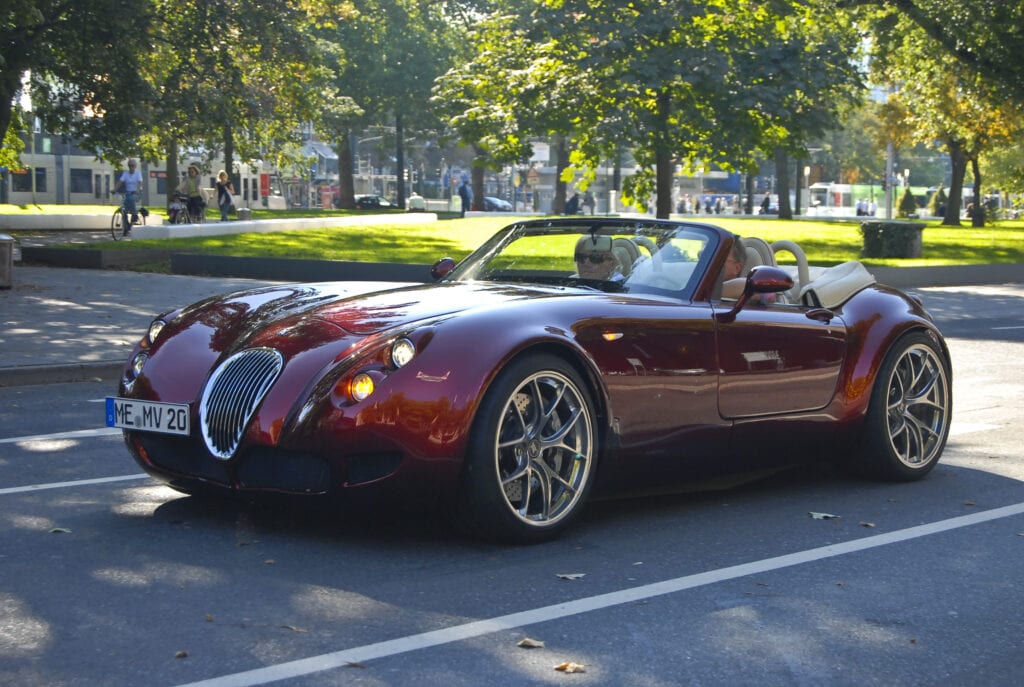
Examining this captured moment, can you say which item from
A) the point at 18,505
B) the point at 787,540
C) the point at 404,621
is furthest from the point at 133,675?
the point at 787,540

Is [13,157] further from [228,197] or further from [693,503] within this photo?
[693,503]

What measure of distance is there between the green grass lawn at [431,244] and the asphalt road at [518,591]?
20.8 metres

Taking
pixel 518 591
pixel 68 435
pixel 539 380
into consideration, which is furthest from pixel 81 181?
pixel 518 591

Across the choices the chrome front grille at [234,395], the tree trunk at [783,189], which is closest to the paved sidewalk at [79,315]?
the chrome front grille at [234,395]

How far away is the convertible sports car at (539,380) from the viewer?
520cm

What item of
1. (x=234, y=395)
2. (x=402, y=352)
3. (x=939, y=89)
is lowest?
(x=234, y=395)

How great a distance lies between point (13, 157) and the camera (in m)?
40.2

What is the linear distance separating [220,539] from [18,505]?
3.98 feet

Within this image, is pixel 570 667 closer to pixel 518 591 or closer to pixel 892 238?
pixel 518 591

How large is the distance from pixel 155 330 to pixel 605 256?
2.08 meters

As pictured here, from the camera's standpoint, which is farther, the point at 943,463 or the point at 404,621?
the point at 943,463

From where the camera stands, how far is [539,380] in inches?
218

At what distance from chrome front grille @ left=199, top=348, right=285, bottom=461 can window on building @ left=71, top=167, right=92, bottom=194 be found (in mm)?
90874

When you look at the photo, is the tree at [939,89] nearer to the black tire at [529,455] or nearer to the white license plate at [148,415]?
the black tire at [529,455]
